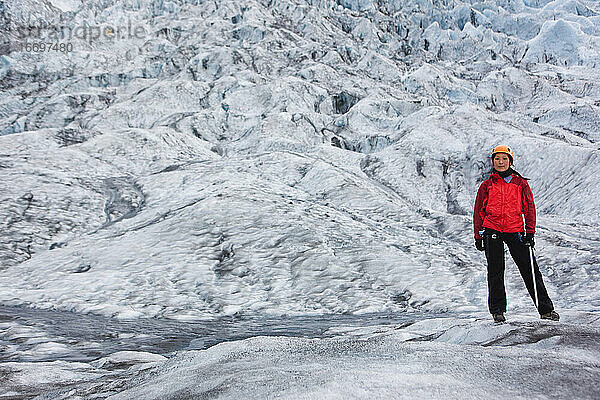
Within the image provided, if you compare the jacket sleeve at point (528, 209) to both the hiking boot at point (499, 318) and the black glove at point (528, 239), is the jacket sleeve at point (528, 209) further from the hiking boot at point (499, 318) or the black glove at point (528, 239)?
the hiking boot at point (499, 318)

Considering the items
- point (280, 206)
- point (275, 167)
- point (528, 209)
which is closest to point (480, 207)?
point (528, 209)

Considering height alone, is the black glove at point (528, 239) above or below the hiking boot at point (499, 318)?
above

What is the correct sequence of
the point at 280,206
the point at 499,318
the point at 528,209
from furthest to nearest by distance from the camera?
the point at 280,206 → the point at 528,209 → the point at 499,318

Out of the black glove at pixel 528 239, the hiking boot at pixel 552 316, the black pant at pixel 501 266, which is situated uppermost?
the black glove at pixel 528 239

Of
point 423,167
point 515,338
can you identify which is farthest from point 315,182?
point 515,338

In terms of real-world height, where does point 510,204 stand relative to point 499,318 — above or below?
above

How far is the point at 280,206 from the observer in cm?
1455

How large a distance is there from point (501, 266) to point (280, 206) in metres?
10.2

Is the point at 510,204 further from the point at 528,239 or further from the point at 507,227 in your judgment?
the point at 528,239

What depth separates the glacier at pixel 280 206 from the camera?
→ 150 inches

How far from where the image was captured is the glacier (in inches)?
150

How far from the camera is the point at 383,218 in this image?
16.1 metres

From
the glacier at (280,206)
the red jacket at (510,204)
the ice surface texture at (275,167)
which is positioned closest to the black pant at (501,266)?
the red jacket at (510,204)

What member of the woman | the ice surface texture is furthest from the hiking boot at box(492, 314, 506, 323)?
the ice surface texture
